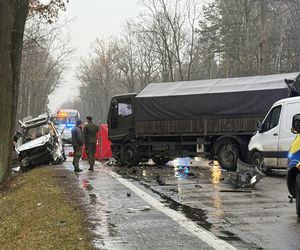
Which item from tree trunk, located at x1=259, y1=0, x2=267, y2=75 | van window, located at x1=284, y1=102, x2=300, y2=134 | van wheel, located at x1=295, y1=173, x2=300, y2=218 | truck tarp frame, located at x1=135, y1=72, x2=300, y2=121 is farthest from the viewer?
tree trunk, located at x1=259, y1=0, x2=267, y2=75

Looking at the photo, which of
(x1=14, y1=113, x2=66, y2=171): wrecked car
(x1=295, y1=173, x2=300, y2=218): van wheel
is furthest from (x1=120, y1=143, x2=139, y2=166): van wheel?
(x1=295, y1=173, x2=300, y2=218): van wheel

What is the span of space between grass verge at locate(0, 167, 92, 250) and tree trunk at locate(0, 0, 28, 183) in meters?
1.37

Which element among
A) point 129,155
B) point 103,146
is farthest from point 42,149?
point 103,146

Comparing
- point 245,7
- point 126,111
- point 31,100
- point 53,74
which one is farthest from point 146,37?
point 126,111

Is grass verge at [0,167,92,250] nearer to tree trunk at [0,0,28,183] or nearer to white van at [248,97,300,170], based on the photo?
tree trunk at [0,0,28,183]

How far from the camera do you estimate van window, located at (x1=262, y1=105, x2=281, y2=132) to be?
15375mm

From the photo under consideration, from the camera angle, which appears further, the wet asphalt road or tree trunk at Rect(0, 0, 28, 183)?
tree trunk at Rect(0, 0, 28, 183)

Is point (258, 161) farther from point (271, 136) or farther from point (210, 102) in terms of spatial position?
point (210, 102)

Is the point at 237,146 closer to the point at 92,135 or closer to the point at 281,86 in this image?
the point at 281,86

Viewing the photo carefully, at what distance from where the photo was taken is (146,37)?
5909 centimetres

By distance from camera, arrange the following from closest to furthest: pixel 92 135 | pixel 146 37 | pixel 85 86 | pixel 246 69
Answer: pixel 92 135 → pixel 246 69 → pixel 146 37 → pixel 85 86

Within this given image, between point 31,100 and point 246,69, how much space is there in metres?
44.6

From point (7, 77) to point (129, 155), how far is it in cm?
624

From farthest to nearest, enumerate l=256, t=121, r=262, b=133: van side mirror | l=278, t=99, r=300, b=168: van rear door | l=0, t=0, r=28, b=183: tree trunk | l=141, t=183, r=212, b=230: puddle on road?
l=0, t=0, r=28, b=183: tree trunk < l=256, t=121, r=262, b=133: van side mirror < l=278, t=99, r=300, b=168: van rear door < l=141, t=183, r=212, b=230: puddle on road
